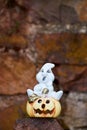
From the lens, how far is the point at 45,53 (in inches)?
83.2

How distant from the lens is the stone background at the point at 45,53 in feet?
6.92

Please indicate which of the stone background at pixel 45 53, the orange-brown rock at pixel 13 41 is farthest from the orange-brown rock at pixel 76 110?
the orange-brown rock at pixel 13 41

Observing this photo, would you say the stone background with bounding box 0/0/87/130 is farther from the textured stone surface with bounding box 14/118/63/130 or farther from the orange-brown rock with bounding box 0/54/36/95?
the textured stone surface with bounding box 14/118/63/130

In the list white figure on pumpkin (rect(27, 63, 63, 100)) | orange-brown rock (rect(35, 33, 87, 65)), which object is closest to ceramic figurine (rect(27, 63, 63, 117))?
white figure on pumpkin (rect(27, 63, 63, 100))

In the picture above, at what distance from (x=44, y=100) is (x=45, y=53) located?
1.78 ft

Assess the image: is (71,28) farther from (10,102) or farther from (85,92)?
(10,102)

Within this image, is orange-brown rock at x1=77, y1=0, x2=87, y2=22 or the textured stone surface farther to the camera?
orange-brown rock at x1=77, y1=0, x2=87, y2=22

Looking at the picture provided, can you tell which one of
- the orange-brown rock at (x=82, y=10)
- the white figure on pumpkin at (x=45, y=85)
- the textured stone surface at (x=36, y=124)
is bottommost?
the textured stone surface at (x=36, y=124)

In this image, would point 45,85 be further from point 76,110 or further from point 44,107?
point 76,110

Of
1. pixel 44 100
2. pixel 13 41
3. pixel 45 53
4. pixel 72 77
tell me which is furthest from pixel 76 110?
pixel 44 100

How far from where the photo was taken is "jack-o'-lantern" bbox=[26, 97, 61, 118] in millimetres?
1590

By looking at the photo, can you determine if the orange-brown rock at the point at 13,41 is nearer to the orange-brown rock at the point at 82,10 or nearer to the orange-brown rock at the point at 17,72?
the orange-brown rock at the point at 17,72

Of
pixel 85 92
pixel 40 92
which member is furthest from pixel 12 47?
pixel 40 92

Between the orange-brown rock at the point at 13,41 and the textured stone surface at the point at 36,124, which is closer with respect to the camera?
the textured stone surface at the point at 36,124
